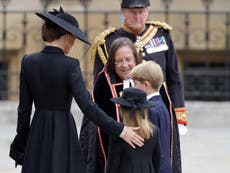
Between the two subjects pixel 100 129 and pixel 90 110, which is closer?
pixel 90 110

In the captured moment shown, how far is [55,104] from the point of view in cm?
509

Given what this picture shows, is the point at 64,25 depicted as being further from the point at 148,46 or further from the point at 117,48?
the point at 148,46

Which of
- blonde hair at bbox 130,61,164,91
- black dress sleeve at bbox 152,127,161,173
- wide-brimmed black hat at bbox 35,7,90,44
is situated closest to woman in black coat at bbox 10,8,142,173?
wide-brimmed black hat at bbox 35,7,90,44

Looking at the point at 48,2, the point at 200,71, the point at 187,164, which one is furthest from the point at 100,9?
the point at 187,164

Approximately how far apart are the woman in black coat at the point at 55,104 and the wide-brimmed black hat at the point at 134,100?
145 mm

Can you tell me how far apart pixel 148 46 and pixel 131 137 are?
1096 millimetres

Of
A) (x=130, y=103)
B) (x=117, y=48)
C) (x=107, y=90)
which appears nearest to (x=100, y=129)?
(x=107, y=90)

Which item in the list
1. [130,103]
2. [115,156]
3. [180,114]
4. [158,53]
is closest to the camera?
[130,103]

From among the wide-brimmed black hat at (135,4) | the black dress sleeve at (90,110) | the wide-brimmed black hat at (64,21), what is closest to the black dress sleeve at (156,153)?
the black dress sleeve at (90,110)

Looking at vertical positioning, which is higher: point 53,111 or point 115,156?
point 53,111

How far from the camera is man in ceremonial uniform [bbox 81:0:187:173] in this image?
582 centimetres

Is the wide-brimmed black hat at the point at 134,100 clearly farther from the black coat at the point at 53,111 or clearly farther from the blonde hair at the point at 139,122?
the black coat at the point at 53,111

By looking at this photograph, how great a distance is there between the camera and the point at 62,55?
5098mm

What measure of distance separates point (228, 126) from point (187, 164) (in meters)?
2.81
